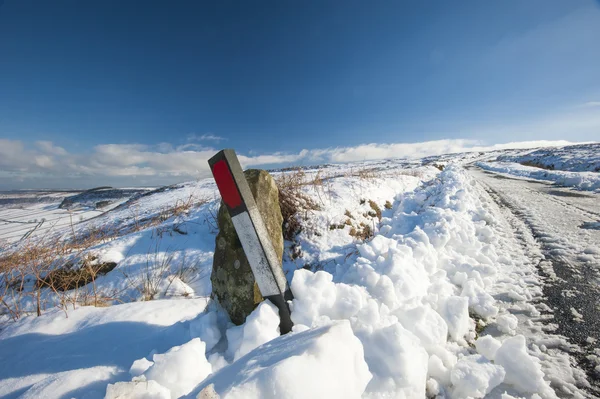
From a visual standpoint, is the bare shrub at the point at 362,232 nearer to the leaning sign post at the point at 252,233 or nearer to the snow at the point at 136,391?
the leaning sign post at the point at 252,233

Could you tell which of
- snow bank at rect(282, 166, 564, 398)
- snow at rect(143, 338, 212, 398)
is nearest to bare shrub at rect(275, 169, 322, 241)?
snow bank at rect(282, 166, 564, 398)

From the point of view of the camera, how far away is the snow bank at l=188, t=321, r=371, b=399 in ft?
2.93

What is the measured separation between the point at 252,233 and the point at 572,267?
11.8 ft

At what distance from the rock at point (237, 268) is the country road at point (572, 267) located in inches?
87.5

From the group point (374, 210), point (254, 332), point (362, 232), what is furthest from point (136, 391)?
point (374, 210)

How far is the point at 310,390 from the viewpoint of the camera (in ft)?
2.95

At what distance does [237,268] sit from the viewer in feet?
7.03

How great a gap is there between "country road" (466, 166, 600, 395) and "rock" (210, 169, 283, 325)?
222cm

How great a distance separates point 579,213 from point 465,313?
5409 millimetres

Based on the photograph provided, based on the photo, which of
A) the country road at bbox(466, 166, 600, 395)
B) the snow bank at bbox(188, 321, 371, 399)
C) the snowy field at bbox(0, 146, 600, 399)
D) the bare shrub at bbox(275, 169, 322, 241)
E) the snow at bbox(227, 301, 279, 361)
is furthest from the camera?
the bare shrub at bbox(275, 169, 322, 241)

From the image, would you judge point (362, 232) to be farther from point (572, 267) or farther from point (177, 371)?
point (177, 371)

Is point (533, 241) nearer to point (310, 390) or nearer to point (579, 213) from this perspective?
point (579, 213)

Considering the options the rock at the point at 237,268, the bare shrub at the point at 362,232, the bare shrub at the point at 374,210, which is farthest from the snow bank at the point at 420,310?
the bare shrub at the point at 374,210

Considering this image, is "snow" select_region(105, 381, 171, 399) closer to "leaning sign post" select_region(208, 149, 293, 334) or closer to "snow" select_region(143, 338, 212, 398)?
"snow" select_region(143, 338, 212, 398)
